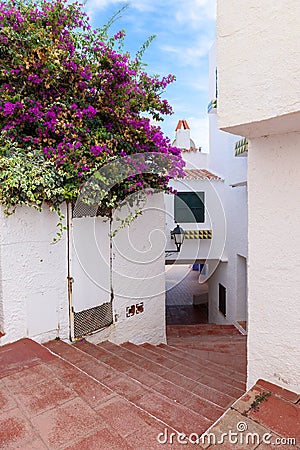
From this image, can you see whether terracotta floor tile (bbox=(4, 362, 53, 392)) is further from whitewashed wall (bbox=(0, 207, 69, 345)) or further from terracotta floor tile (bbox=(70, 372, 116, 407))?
whitewashed wall (bbox=(0, 207, 69, 345))

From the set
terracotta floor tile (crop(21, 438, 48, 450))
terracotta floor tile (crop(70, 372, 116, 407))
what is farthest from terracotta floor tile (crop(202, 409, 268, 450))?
terracotta floor tile (crop(21, 438, 48, 450))

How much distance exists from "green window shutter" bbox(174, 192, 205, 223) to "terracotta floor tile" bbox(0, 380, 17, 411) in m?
9.26

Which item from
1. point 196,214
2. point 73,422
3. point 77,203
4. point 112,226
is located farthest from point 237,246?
point 73,422

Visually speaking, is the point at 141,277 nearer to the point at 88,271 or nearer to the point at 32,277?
the point at 88,271

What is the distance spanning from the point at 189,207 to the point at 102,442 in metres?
9.95

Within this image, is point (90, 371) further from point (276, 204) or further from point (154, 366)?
point (276, 204)

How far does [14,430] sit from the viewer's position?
2.38 meters

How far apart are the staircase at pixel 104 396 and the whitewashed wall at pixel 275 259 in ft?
2.26

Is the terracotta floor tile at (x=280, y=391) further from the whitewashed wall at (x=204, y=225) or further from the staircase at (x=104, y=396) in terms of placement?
the whitewashed wall at (x=204, y=225)

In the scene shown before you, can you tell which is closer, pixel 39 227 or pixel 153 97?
pixel 39 227

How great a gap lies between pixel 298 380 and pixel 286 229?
50.6 inches

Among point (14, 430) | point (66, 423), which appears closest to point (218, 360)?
point (66, 423)

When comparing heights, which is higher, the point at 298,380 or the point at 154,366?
the point at 298,380

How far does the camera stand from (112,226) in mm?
5242
